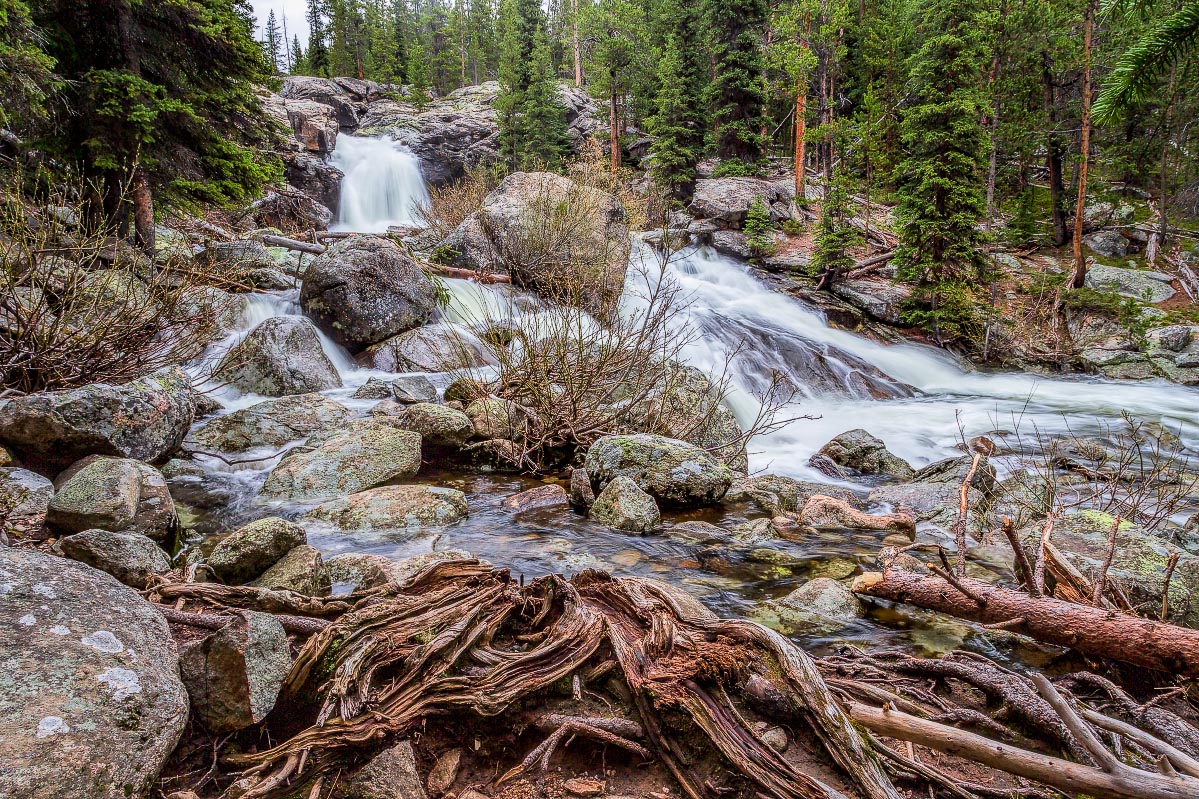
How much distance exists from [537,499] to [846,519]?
123 inches

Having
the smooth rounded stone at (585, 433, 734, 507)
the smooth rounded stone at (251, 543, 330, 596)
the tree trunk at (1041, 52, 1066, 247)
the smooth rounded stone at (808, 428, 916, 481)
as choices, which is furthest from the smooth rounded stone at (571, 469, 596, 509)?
the tree trunk at (1041, 52, 1066, 247)

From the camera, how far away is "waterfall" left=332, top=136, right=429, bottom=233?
26625 mm

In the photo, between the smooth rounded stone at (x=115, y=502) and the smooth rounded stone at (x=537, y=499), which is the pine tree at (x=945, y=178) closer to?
the smooth rounded stone at (x=537, y=499)

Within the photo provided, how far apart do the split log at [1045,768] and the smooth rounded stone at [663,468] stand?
4.21m

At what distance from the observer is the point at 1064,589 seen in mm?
3037

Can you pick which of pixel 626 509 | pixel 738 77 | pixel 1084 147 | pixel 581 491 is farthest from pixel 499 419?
pixel 738 77

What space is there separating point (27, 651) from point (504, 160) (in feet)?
105

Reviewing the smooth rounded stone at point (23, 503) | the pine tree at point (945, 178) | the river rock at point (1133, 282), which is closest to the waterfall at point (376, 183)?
the pine tree at point (945, 178)

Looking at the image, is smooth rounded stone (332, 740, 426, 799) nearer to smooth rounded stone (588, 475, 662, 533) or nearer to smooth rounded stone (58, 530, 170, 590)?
smooth rounded stone (58, 530, 170, 590)

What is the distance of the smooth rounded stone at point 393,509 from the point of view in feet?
17.1

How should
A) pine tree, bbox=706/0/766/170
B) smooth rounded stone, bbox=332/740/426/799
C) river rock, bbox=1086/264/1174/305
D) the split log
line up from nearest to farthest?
the split log
smooth rounded stone, bbox=332/740/426/799
river rock, bbox=1086/264/1174/305
pine tree, bbox=706/0/766/170

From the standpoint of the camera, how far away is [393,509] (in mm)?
5355

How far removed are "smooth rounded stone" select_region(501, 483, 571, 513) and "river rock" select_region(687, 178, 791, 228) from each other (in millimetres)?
17965

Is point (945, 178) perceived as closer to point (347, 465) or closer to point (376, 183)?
point (347, 465)
